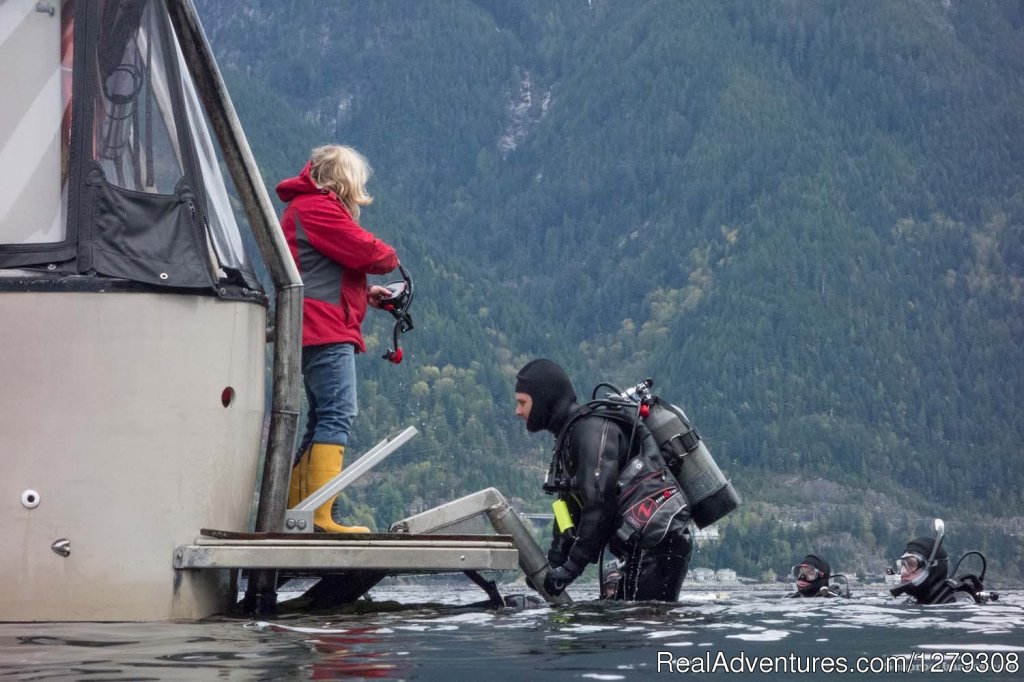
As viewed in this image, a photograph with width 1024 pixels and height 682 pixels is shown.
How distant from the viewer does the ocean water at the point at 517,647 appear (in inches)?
276

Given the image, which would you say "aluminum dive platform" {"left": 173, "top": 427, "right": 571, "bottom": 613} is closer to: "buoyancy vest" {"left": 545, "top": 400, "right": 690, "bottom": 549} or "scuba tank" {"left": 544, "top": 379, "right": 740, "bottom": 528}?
"buoyancy vest" {"left": 545, "top": 400, "right": 690, "bottom": 549}

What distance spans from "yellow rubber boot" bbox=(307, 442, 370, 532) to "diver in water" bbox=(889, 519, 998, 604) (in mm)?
6553

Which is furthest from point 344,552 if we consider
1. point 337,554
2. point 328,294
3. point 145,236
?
point 145,236

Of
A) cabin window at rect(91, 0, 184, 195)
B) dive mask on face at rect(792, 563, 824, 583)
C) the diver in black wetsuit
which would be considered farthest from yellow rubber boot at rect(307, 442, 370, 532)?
dive mask on face at rect(792, 563, 824, 583)

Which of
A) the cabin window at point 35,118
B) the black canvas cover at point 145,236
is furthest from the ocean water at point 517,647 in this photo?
the cabin window at point 35,118

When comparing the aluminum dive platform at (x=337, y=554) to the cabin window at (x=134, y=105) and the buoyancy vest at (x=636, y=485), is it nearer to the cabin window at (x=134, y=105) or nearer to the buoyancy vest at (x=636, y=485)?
the buoyancy vest at (x=636, y=485)

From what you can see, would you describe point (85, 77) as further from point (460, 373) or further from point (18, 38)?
point (460, 373)

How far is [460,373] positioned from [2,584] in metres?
168

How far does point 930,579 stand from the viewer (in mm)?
15102

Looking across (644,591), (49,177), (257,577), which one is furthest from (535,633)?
(49,177)

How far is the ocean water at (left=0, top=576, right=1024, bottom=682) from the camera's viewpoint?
23.0 ft

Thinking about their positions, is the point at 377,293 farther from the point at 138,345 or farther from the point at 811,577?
the point at 811,577

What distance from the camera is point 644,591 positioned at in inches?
441

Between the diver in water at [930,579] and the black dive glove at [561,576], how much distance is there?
4922mm
